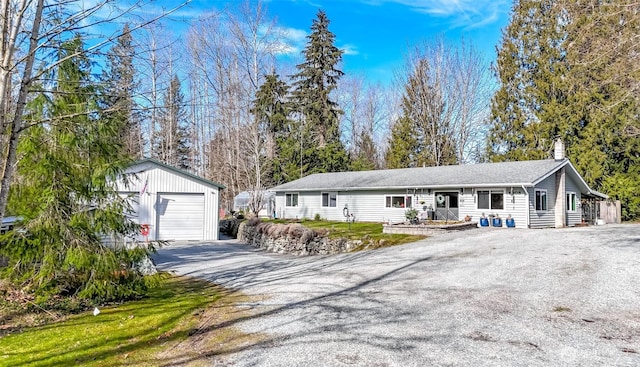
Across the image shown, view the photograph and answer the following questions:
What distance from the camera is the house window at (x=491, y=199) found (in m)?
18.9

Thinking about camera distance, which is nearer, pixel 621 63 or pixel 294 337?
pixel 294 337

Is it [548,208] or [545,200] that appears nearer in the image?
[545,200]

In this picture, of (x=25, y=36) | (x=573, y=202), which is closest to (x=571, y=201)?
(x=573, y=202)

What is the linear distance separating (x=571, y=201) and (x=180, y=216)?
772 inches

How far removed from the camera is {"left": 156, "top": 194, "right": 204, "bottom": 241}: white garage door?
18.5 m

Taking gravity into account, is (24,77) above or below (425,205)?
above

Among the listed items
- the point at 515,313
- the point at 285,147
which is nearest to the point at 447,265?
the point at 515,313

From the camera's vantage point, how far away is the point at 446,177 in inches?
846

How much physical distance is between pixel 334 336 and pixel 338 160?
30.2 m

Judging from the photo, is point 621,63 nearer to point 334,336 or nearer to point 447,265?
point 447,265

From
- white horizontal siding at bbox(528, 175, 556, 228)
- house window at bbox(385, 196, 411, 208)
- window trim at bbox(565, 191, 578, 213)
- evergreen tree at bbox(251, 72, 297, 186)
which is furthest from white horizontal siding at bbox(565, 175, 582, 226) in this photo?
evergreen tree at bbox(251, 72, 297, 186)

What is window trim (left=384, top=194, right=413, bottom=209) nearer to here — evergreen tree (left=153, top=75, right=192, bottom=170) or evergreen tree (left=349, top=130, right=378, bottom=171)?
evergreen tree (left=153, top=75, right=192, bottom=170)

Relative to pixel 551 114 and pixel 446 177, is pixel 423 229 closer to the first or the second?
pixel 446 177

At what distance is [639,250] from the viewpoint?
10258 millimetres
